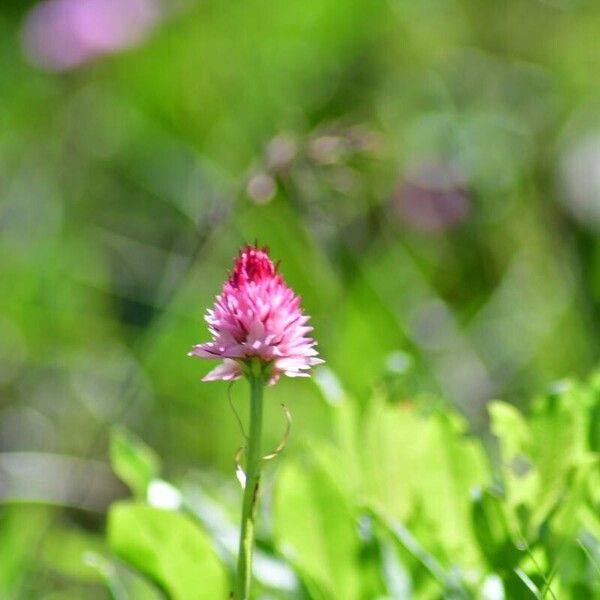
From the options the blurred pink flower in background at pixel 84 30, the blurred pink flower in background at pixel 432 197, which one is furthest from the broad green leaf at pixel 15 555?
the blurred pink flower in background at pixel 84 30

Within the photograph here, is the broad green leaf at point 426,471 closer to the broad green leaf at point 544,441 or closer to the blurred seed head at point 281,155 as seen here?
the broad green leaf at point 544,441

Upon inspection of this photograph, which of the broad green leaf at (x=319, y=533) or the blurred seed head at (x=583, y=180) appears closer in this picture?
the broad green leaf at (x=319, y=533)

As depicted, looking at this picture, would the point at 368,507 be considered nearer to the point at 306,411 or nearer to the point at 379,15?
the point at 306,411

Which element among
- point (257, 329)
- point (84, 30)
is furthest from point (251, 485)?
point (84, 30)

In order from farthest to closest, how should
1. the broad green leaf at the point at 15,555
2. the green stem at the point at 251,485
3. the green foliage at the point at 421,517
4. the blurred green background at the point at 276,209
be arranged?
the blurred green background at the point at 276,209, the broad green leaf at the point at 15,555, the green foliage at the point at 421,517, the green stem at the point at 251,485

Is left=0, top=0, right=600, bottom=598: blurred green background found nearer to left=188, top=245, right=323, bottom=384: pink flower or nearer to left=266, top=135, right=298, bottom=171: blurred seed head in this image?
left=266, top=135, right=298, bottom=171: blurred seed head
